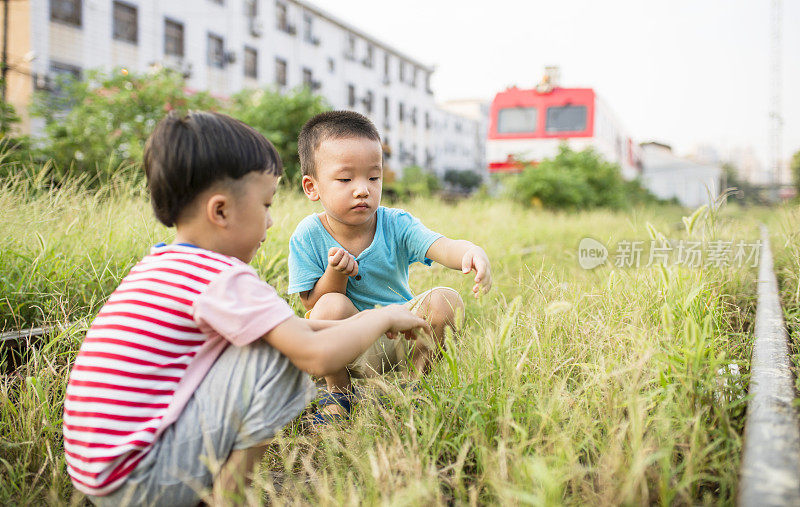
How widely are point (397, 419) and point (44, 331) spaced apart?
1427 millimetres

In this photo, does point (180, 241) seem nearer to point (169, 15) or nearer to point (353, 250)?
point (353, 250)

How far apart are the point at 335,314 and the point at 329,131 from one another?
26.7 inches

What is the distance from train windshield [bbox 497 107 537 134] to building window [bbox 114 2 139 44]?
43.1 ft

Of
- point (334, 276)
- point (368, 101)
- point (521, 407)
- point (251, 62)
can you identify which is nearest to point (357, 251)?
point (334, 276)

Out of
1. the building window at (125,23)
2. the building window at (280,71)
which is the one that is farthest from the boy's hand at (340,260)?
the building window at (280,71)

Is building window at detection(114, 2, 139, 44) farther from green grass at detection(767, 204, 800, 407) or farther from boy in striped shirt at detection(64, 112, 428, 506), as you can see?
boy in striped shirt at detection(64, 112, 428, 506)

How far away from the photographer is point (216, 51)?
23.9m

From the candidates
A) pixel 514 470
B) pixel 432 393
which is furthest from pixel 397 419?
pixel 514 470

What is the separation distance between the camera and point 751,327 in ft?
8.39

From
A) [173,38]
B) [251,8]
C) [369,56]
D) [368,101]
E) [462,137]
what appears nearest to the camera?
[173,38]

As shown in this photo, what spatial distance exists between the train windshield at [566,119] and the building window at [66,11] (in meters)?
14.2

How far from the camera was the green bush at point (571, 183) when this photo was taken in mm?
10461

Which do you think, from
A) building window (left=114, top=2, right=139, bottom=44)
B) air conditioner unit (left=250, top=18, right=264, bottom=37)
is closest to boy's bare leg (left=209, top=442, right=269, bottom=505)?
building window (left=114, top=2, right=139, bottom=44)

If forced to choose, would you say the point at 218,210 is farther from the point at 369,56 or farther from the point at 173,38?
the point at 369,56
